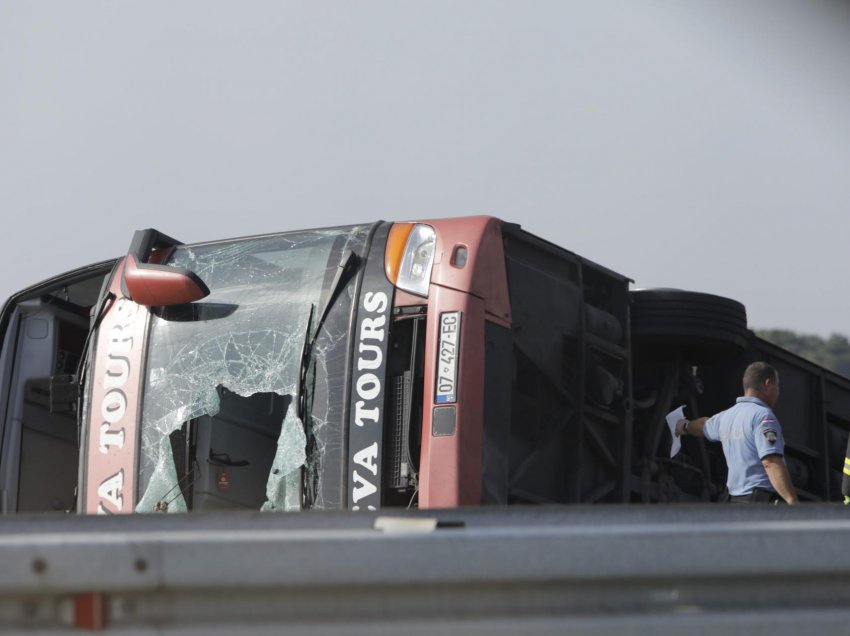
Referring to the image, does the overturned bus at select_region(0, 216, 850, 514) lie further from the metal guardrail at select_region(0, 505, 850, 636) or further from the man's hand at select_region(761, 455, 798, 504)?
the metal guardrail at select_region(0, 505, 850, 636)

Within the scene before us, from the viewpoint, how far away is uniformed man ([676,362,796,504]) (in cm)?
728

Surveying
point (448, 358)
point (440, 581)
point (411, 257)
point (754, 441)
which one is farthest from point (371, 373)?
point (440, 581)

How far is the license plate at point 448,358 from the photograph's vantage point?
247 inches

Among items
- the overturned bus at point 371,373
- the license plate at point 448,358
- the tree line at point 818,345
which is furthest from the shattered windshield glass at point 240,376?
the tree line at point 818,345

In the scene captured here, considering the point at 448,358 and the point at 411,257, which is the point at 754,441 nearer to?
the point at 448,358

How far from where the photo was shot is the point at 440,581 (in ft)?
9.01

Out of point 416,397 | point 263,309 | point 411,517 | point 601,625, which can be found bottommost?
point 601,625

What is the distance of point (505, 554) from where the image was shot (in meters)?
2.74

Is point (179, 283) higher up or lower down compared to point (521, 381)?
higher up

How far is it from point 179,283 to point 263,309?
46 cm

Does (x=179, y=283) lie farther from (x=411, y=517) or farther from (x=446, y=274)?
(x=411, y=517)

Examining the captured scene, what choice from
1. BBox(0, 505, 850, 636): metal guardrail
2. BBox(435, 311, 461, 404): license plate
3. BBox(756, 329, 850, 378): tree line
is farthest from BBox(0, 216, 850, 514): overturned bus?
BBox(756, 329, 850, 378): tree line

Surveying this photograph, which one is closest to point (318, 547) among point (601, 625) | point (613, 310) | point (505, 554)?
point (505, 554)

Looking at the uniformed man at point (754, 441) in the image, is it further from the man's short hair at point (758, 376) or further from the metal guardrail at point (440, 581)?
the metal guardrail at point (440, 581)
